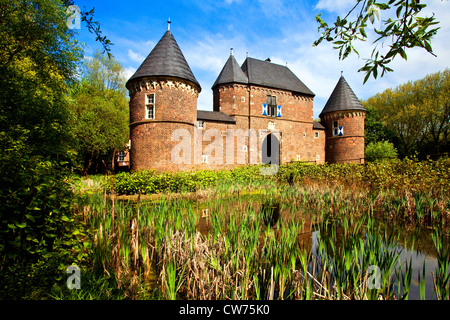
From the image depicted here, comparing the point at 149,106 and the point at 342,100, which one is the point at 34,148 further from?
the point at 342,100

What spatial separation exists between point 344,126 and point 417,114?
11.7 meters

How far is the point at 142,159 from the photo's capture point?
1276 cm

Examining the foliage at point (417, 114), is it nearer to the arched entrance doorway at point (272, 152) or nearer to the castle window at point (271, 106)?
the arched entrance doorway at point (272, 152)

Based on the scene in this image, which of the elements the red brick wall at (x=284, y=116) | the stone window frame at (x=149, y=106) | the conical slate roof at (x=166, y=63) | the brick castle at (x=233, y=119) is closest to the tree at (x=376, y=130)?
the brick castle at (x=233, y=119)

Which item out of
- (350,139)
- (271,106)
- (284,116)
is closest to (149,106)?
(271,106)

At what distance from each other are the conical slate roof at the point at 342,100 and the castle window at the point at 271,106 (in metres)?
7.50

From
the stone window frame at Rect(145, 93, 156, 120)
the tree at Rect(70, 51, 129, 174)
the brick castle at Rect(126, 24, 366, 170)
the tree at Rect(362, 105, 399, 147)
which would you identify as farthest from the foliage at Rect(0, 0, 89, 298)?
the tree at Rect(362, 105, 399, 147)

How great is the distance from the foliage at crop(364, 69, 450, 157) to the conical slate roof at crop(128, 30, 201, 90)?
23.5m

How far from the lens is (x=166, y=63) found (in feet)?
43.3

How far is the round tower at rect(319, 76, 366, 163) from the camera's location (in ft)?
74.5

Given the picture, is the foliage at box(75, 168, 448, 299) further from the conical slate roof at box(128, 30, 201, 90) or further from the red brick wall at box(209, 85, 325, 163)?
the red brick wall at box(209, 85, 325, 163)
